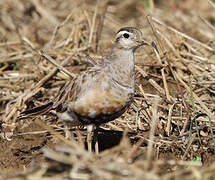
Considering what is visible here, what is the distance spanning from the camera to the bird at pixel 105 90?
4.23 metres

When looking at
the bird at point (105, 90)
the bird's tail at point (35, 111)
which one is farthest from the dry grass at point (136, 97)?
the bird at point (105, 90)

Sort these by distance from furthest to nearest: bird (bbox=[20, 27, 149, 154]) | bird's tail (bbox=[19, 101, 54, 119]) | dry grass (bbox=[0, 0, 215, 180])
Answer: bird's tail (bbox=[19, 101, 54, 119]) < bird (bbox=[20, 27, 149, 154]) < dry grass (bbox=[0, 0, 215, 180])

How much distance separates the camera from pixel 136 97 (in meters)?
5.29

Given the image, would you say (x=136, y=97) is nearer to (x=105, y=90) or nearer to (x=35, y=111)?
(x=105, y=90)

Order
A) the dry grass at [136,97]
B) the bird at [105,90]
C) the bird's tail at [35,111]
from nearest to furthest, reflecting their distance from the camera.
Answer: the dry grass at [136,97] < the bird at [105,90] < the bird's tail at [35,111]

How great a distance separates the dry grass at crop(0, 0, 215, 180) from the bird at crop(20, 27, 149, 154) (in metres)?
0.36

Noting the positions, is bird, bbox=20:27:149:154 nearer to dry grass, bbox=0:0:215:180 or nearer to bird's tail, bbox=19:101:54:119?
bird's tail, bbox=19:101:54:119

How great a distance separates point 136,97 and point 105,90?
113 cm

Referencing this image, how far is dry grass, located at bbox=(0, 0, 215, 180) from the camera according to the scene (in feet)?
10.7

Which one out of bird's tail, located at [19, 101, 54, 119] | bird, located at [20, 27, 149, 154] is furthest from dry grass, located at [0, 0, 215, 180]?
bird, located at [20, 27, 149, 154]

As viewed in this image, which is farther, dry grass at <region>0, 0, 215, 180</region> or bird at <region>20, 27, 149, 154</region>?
bird at <region>20, 27, 149, 154</region>

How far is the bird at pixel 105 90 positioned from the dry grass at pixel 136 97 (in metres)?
0.36

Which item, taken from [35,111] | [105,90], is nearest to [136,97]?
[105,90]

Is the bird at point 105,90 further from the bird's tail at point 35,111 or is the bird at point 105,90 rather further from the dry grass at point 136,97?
the dry grass at point 136,97
